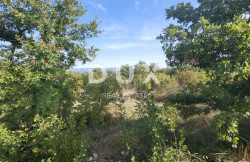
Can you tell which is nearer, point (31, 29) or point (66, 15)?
point (31, 29)

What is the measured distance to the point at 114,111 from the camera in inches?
203

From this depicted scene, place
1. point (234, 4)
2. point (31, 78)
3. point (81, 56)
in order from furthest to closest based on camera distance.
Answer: point (81, 56) → point (234, 4) → point (31, 78)

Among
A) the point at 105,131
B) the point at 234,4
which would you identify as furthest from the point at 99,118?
the point at 234,4

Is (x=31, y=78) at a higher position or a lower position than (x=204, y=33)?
lower

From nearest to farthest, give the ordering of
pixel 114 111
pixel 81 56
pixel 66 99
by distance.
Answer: pixel 66 99
pixel 81 56
pixel 114 111

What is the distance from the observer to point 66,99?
3.79 m

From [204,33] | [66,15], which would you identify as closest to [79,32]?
[66,15]

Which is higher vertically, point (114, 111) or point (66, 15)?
point (66, 15)

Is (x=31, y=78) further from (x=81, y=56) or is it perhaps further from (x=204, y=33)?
(x=204, y=33)

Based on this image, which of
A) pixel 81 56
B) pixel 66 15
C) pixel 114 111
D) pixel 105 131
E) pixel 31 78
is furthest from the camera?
pixel 114 111

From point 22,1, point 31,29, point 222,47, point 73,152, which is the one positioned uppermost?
point 22,1

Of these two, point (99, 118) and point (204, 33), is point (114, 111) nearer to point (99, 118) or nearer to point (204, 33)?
point (99, 118)

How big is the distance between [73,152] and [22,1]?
474cm

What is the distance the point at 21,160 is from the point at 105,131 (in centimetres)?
230
